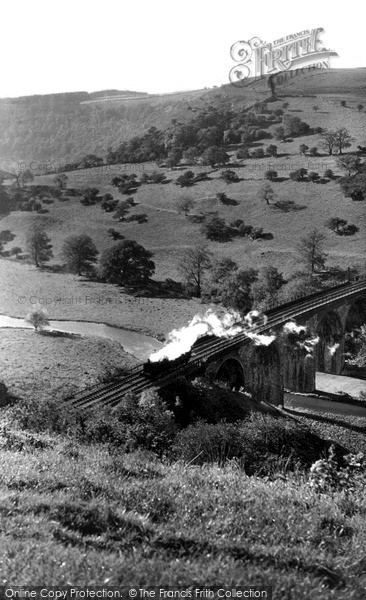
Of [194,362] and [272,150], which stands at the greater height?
[272,150]

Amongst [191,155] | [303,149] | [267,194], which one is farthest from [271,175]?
[191,155]

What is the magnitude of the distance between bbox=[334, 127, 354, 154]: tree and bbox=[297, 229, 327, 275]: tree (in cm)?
4336

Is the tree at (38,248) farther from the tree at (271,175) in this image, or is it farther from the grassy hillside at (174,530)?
the grassy hillside at (174,530)

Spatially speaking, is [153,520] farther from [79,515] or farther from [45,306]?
[45,306]

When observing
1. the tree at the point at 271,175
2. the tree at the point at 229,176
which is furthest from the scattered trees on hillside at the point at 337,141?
the tree at the point at 229,176

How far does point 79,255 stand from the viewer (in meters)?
89.4

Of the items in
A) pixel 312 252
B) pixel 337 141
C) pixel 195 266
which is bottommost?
pixel 195 266

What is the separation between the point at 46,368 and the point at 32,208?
79695 millimetres

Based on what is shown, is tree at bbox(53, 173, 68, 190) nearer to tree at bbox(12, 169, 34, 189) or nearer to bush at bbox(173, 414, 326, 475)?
tree at bbox(12, 169, 34, 189)

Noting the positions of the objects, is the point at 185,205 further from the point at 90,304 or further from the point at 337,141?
the point at 337,141

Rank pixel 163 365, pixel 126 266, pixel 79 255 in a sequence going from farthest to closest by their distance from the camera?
pixel 79 255 < pixel 126 266 < pixel 163 365

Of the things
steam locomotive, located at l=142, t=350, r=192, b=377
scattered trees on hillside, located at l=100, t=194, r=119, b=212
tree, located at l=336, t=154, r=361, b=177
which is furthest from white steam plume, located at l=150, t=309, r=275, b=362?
tree, located at l=336, t=154, r=361, b=177

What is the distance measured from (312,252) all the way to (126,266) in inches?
1103

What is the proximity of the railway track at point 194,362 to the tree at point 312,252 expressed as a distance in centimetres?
1971
